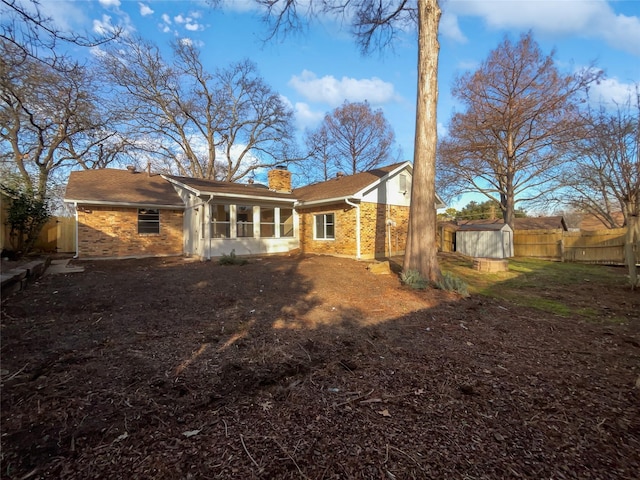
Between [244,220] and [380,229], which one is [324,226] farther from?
[244,220]

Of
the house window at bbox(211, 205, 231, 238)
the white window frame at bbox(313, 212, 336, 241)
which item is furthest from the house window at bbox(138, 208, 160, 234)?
the white window frame at bbox(313, 212, 336, 241)

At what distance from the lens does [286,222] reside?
15.2m

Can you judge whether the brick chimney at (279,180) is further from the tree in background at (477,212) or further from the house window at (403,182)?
the tree in background at (477,212)

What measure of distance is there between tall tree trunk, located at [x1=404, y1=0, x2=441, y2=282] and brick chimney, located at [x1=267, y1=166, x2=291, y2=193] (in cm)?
1018

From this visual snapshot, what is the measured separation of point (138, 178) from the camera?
52.4 feet

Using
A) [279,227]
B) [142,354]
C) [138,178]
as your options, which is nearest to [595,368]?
[142,354]

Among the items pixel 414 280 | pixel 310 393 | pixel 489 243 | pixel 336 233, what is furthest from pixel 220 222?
pixel 489 243

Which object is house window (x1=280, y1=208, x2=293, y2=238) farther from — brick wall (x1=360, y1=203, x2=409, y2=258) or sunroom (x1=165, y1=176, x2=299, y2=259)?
brick wall (x1=360, y1=203, x2=409, y2=258)

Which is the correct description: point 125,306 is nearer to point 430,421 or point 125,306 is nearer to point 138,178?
point 430,421

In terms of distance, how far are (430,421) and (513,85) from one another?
69.1 feet

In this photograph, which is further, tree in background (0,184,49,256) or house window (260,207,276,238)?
house window (260,207,276,238)

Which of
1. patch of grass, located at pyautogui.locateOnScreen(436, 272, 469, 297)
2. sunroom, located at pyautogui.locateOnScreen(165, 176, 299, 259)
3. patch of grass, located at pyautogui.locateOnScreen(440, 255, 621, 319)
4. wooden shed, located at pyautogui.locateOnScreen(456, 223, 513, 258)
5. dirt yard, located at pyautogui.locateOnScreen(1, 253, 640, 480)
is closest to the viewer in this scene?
dirt yard, located at pyautogui.locateOnScreen(1, 253, 640, 480)

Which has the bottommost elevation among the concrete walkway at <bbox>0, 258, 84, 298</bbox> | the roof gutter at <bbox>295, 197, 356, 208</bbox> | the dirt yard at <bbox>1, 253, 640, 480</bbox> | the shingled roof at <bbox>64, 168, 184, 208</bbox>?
the dirt yard at <bbox>1, 253, 640, 480</bbox>

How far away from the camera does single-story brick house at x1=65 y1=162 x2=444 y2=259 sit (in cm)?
1246
